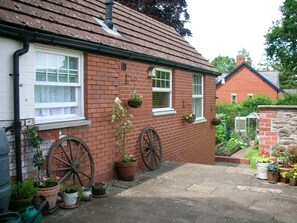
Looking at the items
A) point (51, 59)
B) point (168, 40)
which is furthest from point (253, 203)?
point (168, 40)

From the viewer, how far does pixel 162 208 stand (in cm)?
508

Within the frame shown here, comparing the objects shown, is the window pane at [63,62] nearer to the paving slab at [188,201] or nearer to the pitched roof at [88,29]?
the pitched roof at [88,29]

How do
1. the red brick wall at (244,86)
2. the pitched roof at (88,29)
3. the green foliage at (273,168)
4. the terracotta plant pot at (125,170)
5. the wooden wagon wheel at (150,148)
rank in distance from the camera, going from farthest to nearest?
the red brick wall at (244,86), the wooden wagon wheel at (150,148), the green foliage at (273,168), the terracotta plant pot at (125,170), the pitched roof at (88,29)

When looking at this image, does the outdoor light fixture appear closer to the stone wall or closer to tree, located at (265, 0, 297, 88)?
the stone wall

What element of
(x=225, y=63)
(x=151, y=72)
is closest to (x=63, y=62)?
(x=151, y=72)

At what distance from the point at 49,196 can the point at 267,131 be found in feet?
18.6

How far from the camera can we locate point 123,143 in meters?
6.92

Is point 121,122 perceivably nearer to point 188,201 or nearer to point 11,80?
point 188,201

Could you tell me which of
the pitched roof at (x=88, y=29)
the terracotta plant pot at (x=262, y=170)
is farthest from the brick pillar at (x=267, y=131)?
the pitched roof at (x=88, y=29)

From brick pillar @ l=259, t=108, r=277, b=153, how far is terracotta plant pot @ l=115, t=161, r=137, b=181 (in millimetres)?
3430

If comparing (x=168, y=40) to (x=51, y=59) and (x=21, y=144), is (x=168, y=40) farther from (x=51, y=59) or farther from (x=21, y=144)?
(x=21, y=144)

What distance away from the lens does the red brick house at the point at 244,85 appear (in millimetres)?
37406

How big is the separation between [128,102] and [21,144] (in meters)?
2.95

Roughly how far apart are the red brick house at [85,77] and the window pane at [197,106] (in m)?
1.10
